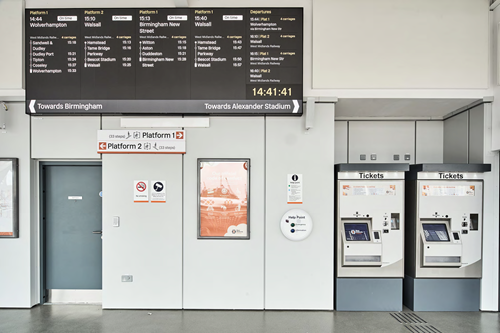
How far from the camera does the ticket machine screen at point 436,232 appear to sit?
4191 mm

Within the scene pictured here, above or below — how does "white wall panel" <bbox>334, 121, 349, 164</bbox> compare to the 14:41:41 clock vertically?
below

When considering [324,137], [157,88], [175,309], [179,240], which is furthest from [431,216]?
[157,88]

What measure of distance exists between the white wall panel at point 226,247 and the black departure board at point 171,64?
0.42 meters

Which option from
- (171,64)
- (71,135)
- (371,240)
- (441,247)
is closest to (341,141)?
(371,240)

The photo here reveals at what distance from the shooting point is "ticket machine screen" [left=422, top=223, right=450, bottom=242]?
419cm

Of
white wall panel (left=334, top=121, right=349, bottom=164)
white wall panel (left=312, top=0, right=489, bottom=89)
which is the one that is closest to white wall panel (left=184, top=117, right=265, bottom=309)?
white wall panel (left=312, top=0, right=489, bottom=89)

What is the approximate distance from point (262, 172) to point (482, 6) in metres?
3.75

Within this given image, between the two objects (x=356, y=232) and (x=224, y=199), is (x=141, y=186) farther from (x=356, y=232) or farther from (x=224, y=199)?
(x=356, y=232)

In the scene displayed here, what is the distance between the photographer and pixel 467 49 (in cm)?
404

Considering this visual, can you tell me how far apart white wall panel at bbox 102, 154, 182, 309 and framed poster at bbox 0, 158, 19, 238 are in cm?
127

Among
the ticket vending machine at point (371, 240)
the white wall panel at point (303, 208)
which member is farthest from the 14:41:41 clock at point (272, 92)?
the ticket vending machine at point (371, 240)

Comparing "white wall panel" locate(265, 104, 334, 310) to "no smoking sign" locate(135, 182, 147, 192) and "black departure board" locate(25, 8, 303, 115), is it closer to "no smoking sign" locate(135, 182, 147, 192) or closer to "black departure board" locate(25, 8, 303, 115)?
"black departure board" locate(25, 8, 303, 115)

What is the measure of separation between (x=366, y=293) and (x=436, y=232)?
4.36ft

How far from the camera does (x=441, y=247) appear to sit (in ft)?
13.5
